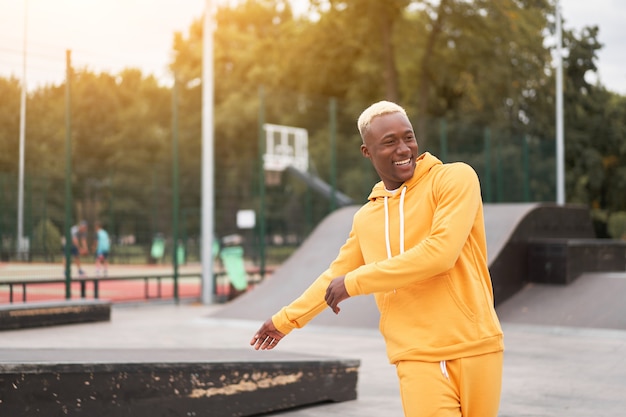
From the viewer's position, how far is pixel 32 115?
49.6 feet

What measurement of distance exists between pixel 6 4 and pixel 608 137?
1179 inches

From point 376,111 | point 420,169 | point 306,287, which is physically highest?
point 376,111

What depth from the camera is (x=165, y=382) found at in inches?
219

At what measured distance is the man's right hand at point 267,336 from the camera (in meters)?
3.42

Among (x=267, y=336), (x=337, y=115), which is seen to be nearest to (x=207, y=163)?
(x=337, y=115)

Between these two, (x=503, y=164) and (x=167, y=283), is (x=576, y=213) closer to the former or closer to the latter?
(x=167, y=283)

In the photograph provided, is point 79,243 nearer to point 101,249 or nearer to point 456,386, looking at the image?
point 101,249

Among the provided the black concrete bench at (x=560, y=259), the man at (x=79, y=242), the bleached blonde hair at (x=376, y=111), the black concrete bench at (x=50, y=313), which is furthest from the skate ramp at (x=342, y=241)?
the bleached blonde hair at (x=376, y=111)

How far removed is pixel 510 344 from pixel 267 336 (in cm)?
755

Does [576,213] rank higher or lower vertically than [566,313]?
higher

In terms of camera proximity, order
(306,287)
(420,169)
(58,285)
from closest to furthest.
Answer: (420,169) → (306,287) → (58,285)

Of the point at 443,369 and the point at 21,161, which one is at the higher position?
the point at 21,161

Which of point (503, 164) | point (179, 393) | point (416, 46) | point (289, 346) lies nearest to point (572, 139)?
point (416, 46)

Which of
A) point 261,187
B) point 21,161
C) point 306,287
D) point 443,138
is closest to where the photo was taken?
point 306,287
